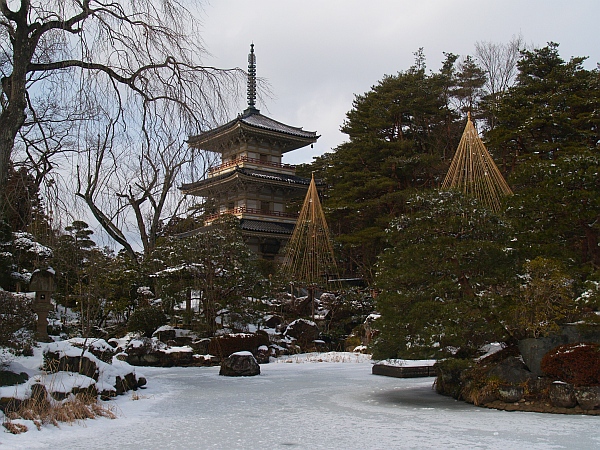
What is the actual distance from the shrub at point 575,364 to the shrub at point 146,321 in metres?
10.8

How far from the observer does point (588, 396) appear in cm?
585

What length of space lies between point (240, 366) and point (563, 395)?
5.89 m

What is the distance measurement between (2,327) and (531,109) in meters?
16.0

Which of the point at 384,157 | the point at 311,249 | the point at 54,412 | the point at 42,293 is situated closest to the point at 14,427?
the point at 54,412

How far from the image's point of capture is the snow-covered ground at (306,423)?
4543 millimetres

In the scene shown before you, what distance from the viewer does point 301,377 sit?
1000 centimetres

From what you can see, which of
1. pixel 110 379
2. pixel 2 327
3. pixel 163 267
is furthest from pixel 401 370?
pixel 163 267

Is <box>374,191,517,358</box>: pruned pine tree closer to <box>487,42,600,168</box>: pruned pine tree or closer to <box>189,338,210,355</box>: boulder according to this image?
<box>189,338,210,355</box>: boulder

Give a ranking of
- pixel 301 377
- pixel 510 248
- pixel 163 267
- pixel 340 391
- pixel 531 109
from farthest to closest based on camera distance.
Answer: pixel 531 109 < pixel 163 267 < pixel 301 377 < pixel 340 391 < pixel 510 248

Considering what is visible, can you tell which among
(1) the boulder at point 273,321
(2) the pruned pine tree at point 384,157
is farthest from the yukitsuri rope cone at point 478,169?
(1) the boulder at point 273,321

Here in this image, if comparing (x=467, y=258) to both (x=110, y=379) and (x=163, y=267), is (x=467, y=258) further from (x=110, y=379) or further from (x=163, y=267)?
(x=163, y=267)

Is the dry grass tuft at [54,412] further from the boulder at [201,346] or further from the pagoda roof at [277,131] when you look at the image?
the pagoda roof at [277,131]

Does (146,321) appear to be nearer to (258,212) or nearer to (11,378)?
(11,378)

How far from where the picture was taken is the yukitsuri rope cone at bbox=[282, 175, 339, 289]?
18680 millimetres
